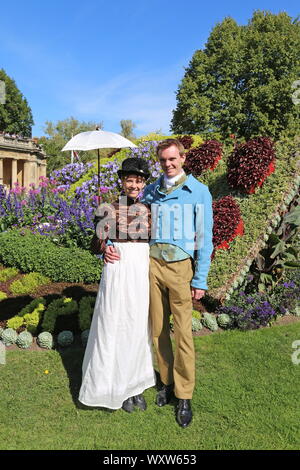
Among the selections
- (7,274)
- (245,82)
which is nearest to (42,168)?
(245,82)

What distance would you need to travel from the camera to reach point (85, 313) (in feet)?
15.0

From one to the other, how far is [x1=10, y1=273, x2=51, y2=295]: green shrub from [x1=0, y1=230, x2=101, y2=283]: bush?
0.13 m

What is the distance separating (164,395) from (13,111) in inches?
1653

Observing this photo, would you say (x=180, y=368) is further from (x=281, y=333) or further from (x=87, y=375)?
(x=281, y=333)

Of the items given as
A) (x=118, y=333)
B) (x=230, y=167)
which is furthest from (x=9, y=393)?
(x=230, y=167)

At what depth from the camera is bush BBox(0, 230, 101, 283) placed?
5848 mm

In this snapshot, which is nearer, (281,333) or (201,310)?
(281,333)

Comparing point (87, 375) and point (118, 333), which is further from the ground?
point (118, 333)

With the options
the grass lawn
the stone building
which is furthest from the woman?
the stone building

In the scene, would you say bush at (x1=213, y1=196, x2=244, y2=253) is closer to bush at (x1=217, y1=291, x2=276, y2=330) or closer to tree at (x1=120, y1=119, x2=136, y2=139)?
bush at (x1=217, y1=291, x2=276, y2=330)

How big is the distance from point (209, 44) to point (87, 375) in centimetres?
2447

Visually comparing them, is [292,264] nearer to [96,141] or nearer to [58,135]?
[96,141]

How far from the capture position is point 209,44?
22859 millimetres
